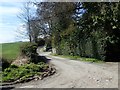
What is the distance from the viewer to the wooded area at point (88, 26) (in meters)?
24.0

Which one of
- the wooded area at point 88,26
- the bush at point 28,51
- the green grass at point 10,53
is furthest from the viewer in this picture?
the green grass at point 10,53

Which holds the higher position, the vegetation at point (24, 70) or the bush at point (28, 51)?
the bush at point (28, 51)

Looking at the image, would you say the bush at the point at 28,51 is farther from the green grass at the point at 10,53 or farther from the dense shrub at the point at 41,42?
the dense shrub at the point at 41,42

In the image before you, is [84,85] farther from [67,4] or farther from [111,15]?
[67,4]

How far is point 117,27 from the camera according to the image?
23859 millimetres

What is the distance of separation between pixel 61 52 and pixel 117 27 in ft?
68.8

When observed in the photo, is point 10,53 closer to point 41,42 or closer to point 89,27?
point 89,27

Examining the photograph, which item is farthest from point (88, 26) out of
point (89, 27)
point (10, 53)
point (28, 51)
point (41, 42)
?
point (41, 42)

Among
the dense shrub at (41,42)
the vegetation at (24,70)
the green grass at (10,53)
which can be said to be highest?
the dense shrub at (41,42)

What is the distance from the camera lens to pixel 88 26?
29906 millimetres

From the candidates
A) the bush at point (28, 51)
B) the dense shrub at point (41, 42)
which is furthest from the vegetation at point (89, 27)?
the dense shrub at point (41, 42)

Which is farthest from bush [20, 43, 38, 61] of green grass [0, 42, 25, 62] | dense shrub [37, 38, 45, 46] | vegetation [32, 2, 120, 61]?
dense shrub [37, 38, 45, 46]

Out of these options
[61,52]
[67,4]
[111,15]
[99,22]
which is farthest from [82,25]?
[61,52]

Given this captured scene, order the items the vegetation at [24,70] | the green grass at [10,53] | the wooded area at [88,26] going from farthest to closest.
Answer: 1. the green grass at [10,53]
2. the wooded area at [88,26]
3. the vegetation at [24,70]
